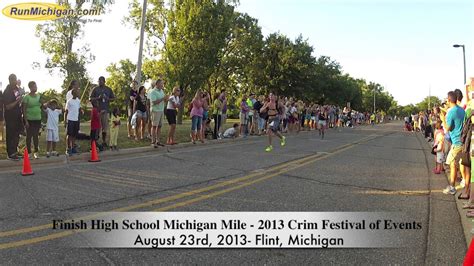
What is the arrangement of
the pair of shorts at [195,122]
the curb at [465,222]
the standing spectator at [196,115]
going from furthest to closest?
the pair of shorts at [195,122]
the standing spectator at [196,115]
the curb at [465,222]

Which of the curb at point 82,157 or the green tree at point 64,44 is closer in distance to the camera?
the curb at point 82,157

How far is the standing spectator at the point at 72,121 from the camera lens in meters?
10.3

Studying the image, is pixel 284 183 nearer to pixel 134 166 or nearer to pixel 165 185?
pixel 165 185

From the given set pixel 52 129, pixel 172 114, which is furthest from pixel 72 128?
pixel 172 114

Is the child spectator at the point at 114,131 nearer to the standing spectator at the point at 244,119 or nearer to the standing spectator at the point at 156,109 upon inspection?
the standing spectator at the point at 156,109

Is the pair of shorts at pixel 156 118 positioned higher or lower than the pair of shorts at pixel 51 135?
higher

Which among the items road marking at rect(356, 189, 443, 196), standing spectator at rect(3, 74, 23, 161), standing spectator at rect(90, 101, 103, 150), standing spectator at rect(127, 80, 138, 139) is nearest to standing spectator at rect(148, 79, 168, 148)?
standing spectator at rect(127, 80, 138, 139)

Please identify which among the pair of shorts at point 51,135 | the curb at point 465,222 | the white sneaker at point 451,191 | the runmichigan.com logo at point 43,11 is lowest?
the curb at point 465,222

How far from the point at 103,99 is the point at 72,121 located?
1559 millimetres

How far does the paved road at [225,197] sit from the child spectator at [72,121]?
4.10 feet

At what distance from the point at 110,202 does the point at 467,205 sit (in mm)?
5173

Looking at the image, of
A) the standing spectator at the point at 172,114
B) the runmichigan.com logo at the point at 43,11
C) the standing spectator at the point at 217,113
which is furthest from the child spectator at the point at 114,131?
the runmichigan.com logo at the point at 43,11

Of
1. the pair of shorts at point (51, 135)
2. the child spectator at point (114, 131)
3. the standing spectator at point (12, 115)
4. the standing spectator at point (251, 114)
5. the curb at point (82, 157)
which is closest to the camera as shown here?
the curb at point (82, 157)

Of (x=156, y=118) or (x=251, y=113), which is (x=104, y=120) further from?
(x=251, y=113)
